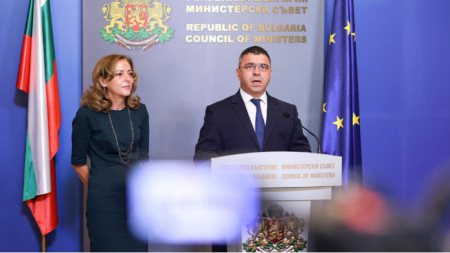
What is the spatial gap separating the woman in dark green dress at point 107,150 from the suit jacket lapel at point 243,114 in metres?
0.64

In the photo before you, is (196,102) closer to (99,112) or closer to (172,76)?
(172,76)

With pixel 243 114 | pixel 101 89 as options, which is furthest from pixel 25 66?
pixel 243 114

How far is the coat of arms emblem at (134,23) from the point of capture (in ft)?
11.0

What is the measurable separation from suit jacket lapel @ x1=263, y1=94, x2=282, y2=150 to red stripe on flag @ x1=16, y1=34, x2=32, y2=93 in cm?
176

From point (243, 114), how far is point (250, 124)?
0.33 feet

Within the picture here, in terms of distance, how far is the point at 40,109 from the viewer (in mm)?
3139

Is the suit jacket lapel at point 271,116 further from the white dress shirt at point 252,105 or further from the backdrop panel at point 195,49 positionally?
the backdrop panel at point 195,49

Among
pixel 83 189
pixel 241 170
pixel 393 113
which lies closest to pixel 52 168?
pixel 83 189

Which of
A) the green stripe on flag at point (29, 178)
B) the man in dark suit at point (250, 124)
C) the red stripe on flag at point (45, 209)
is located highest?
the man in dark suit at point (250, 124)

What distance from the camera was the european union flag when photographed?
3322 millimetres

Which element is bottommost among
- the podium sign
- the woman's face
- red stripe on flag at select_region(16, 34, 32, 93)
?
the podium sign

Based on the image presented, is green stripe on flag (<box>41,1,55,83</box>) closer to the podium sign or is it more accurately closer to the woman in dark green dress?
the woman in dark green dress

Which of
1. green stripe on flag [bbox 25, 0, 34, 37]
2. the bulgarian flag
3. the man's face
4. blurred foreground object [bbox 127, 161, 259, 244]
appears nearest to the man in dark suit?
the man's face

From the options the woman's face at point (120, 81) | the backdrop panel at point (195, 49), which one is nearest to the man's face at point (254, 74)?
the backdrop panel at point (195, 49)
